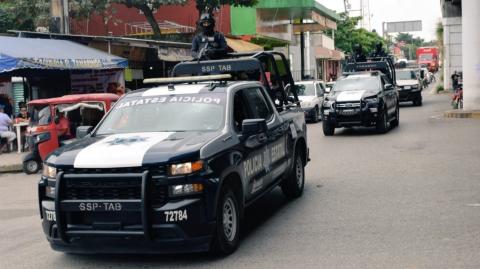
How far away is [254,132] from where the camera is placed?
6945mm

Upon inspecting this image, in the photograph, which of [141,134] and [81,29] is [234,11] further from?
[141,134]

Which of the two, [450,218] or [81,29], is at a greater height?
[81,29]

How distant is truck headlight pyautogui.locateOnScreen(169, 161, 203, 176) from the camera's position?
5.69m

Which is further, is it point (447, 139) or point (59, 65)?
point (59, 65)

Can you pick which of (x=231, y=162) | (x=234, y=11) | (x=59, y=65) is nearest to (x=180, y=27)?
(x=234, y=11)

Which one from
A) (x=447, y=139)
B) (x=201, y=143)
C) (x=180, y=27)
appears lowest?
(x=447, y=139)

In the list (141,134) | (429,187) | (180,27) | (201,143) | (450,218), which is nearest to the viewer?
(201,143)

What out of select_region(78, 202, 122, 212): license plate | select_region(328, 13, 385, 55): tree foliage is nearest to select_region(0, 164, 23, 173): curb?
select_region(78, 202, 122, 212): license plate

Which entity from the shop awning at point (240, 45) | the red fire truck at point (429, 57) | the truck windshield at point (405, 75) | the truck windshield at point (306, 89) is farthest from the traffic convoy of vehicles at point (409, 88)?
the red fire truck at point (429, 57)

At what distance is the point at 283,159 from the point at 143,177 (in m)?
3.24

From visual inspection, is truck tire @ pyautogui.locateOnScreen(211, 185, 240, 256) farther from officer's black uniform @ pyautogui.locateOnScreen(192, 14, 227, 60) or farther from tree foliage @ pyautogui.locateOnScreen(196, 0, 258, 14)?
tree foliage @ pyautogui.locateOnScreen(196, 0, 258, 14)

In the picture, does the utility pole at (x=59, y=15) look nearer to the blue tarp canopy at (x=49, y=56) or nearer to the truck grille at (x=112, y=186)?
the blue tarp canopy at (x=49, y=56)

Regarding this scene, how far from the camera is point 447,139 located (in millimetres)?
15820

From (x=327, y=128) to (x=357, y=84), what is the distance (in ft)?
5.37
